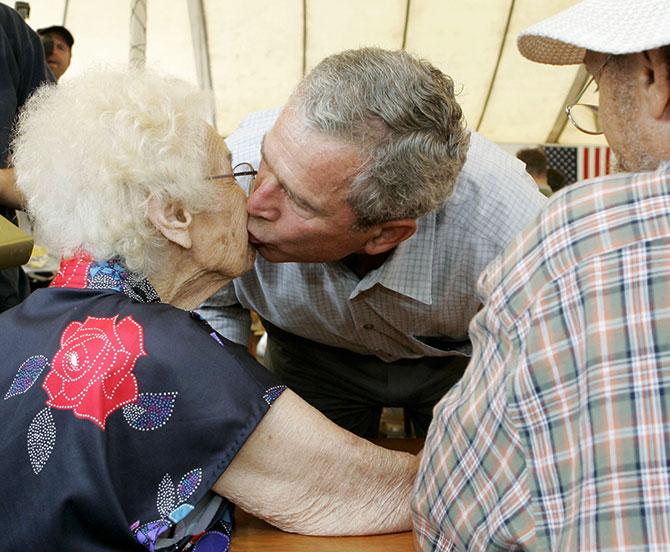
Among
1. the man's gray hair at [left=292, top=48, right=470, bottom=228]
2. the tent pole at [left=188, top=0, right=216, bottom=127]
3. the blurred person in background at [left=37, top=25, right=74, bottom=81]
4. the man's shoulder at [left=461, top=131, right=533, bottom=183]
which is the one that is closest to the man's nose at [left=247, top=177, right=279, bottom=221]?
the man's gray hair at [left=292, top=48, right=470, bottom=228]

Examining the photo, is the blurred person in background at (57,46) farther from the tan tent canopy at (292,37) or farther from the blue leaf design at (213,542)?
the tan tent canopy at (292,37)

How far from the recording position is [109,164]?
1399 mm

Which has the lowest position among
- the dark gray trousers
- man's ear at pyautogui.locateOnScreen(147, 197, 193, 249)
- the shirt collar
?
the dark gray trousers

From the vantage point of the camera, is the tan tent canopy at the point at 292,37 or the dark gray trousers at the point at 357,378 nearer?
the dark gray trousers at the point at 357,378

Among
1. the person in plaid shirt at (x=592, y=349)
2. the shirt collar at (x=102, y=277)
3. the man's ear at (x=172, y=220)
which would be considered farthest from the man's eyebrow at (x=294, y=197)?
the person in plaid shirt at (x=592, y=349)

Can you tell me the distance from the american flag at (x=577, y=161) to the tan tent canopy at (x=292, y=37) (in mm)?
1508

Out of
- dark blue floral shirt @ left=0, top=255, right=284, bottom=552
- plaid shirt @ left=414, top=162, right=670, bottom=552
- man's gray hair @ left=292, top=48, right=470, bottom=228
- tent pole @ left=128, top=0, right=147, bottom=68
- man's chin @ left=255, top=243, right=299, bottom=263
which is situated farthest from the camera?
tent pole @ left=128, top=0, right=147, bottom=68

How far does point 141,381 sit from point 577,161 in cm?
1010

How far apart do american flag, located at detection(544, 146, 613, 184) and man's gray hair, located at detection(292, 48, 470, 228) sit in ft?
30.1

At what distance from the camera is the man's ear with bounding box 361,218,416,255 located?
183cm

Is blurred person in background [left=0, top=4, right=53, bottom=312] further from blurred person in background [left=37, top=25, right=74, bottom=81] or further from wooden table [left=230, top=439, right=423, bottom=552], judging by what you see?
blurred person in background [left=37, top=25, right=74, bottom=81]

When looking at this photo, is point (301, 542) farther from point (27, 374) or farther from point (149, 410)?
point (27, 374)

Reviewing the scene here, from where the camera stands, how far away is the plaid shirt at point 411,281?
2.02 meters

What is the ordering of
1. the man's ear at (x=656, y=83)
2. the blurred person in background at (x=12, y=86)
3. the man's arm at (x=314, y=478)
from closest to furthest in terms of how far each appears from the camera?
the man's ear at (x=656, y=83), the man's arm at (x=314, y=478), the blurred person in background at (x=12, y=86)
